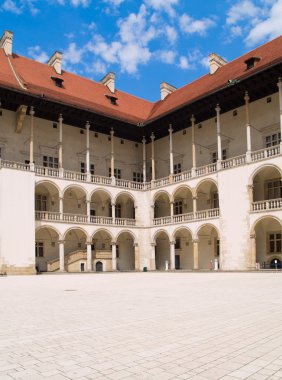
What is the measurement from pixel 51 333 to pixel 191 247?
92.1 feet

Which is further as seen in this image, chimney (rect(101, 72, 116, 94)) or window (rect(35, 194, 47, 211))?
chimney (rect(101, 72, 116, 94))

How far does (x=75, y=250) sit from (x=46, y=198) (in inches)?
180

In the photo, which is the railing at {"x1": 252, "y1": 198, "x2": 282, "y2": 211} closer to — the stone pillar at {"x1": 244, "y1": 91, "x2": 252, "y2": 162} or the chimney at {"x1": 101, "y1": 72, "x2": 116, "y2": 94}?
the stone pillar at {"x1": 244, "y1": 91, "x2": 252, "y2": 162}

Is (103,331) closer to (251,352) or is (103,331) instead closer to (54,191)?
(251,352)

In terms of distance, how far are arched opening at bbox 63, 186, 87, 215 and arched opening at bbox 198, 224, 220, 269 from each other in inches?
→ 369

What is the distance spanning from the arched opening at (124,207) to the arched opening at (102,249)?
2986 mm

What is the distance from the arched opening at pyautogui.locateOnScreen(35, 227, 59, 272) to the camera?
29.5 meters

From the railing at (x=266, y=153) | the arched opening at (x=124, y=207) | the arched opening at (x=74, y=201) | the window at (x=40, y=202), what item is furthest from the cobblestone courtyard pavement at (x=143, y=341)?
the arched opening at (x=124, y=207)

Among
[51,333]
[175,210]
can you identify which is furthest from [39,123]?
[51,333]

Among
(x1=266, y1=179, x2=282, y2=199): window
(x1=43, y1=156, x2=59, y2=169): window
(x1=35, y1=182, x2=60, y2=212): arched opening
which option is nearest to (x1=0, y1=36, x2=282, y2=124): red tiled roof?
(x1=43, y1=156, x2=59, y2=169): window

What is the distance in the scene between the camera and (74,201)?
107ft

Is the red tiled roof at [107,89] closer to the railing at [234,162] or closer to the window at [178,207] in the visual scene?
the railing at [234,162]

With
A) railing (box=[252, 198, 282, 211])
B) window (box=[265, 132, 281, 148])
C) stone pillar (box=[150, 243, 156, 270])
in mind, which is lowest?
stone pillar (box=[150, 243, 156, 270])

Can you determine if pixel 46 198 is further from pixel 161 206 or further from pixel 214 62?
pixel 214 62
